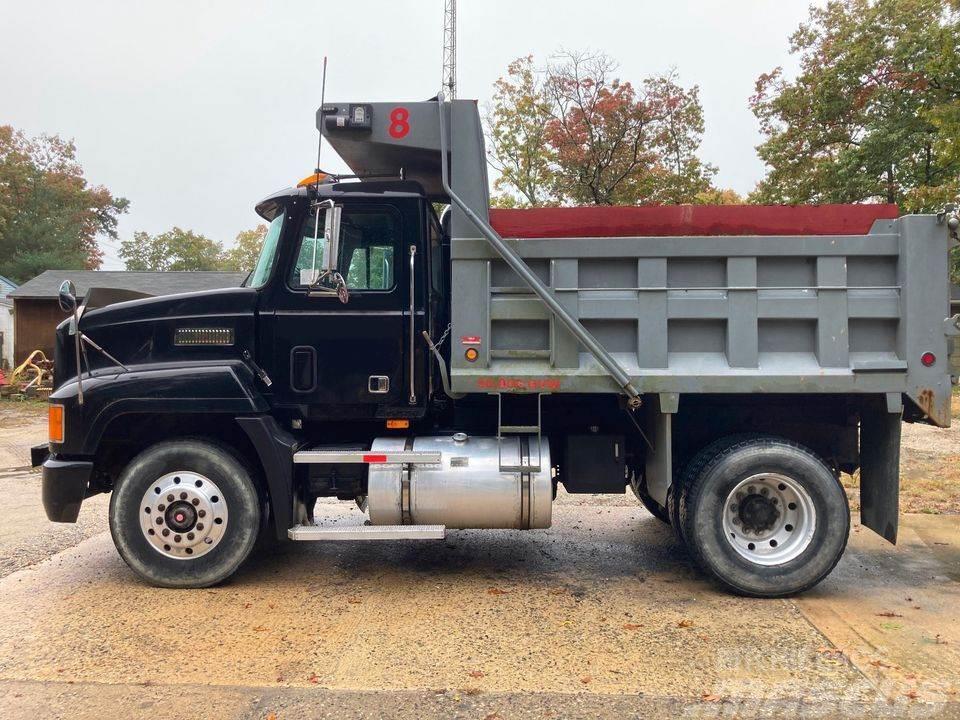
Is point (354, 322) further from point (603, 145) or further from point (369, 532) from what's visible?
point (603, 145)

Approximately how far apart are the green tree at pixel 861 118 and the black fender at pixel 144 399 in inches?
855

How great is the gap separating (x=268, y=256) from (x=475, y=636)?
3.00m

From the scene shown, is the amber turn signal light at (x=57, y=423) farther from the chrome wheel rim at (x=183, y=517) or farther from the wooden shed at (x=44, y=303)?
the wooden shed at (x=44, y=303)

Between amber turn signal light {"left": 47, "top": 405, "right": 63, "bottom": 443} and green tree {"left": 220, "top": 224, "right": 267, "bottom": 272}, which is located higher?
green tree {"left": 220, "top": 224, "right": 267, "bottom": 272}

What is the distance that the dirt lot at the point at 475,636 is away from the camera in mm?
3354

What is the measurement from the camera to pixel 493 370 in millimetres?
4820

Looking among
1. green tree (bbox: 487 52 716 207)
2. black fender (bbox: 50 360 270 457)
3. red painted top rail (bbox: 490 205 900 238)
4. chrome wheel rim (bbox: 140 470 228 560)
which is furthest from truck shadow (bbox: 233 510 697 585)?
green tree (bbox: 487 52 716 207)

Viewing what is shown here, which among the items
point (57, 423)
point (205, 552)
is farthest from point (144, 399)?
Result: point (205, 552)

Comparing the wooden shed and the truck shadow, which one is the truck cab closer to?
the truck shadow

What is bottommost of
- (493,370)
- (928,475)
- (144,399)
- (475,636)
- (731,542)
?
(475,636)

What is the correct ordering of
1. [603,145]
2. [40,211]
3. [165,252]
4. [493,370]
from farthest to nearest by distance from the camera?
[165,252], [40,211], [603,145], [493,370]

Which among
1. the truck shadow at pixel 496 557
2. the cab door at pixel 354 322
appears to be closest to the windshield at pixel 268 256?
the cab door at pixel 354 322

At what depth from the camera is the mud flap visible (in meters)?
Result: 4.83

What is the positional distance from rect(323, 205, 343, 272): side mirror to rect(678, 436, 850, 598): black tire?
2850 millimetres
